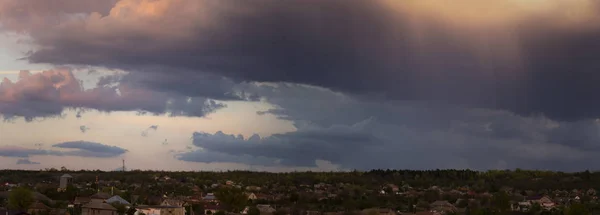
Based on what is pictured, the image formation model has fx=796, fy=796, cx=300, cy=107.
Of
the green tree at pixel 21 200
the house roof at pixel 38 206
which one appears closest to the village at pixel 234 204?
the green tree at pixel 21 200

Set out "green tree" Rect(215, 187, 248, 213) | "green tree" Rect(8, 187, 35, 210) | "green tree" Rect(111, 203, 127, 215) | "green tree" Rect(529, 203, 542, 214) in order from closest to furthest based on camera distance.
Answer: "green tree" Rect(111, 203, 127, 215)
"green tree" Rect(8, 187, 35, 210)
"green tree" Rect(215, 187, 248, 213)
"green tree" Rect(529, 203, 542, 214)

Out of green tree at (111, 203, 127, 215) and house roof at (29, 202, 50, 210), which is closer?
green tree at (111, 203, 127, 215)

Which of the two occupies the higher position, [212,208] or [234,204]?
[234,204]

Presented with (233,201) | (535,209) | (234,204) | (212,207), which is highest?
(233,201)

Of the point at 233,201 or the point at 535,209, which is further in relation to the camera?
the point at 535,209

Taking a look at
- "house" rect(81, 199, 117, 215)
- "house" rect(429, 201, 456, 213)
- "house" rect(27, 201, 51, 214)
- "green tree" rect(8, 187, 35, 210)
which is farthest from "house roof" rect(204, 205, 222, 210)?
"house" rect(429, 201, 456, 213)

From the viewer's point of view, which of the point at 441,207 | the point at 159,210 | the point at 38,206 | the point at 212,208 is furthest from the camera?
the point at 441,207

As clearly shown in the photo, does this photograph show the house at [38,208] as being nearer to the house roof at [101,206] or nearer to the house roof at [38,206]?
the house roof at [38,206]

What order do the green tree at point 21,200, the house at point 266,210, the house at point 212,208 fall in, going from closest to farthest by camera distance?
the green tree at point 21,200, the house at point 266,210, the house at point 212,208

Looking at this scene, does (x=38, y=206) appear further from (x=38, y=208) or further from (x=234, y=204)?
(x=234, y=204)

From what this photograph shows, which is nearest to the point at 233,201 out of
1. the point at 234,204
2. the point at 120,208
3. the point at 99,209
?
the point at 234,204

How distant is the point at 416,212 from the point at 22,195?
5174 centimetres

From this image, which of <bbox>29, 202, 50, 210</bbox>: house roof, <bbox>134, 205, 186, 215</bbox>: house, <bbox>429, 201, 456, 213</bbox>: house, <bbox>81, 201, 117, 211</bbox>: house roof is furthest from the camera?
<bbox>429, 201, 456, 213</bbox>: house

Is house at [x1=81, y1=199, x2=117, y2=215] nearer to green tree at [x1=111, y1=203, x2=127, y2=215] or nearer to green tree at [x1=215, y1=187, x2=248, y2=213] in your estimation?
green tree at [x1=111, y1=203, x2=127, y2=215]
